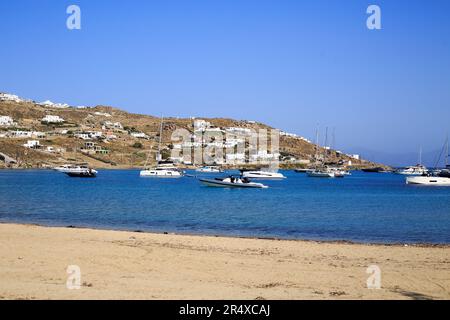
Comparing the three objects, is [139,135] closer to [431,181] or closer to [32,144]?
[32,144]

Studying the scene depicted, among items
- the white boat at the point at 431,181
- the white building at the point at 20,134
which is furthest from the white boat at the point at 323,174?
the white building at the point at 20,134

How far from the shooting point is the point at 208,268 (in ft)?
50.4

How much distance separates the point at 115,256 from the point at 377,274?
7.80 m

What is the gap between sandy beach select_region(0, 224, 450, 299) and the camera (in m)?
11.9

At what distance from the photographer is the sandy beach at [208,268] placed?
39.1ft

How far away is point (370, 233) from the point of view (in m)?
27.9

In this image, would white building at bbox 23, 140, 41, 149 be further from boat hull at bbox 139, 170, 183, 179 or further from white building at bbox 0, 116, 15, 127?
boat hull at bbox 139, 170, 183, 179

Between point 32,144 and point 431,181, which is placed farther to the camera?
point 32,144

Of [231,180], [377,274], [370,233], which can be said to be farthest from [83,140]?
[377,274]

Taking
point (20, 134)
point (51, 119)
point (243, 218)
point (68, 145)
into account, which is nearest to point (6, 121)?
point (51, 119)

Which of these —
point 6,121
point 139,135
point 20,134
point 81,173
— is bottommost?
point 81,173

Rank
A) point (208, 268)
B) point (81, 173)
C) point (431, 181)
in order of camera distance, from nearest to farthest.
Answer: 1. point (208, 268)
2. point (431, 181)
3. point (81, 173)

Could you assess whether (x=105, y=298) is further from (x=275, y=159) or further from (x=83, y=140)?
(x=275, y=159)

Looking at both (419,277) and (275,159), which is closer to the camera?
(419,277)
